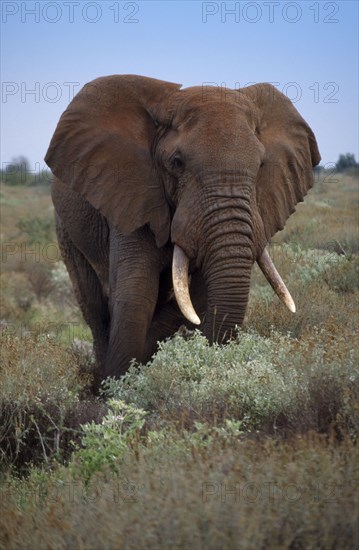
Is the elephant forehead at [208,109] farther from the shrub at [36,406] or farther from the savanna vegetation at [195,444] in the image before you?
the shrub at [36,406]

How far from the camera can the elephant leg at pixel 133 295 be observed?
314 inches

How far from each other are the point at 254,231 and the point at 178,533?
407cm

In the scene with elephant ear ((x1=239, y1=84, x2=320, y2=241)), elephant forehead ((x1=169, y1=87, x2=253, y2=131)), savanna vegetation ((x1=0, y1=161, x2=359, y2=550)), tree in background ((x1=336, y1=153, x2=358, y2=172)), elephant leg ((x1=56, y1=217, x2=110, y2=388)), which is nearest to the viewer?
savanna vegetation ((x1=0, y1=161, x2=359, y2=550))

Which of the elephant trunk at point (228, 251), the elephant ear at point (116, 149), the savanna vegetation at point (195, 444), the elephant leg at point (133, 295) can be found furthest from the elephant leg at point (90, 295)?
the elephant trunk at point (228, 251)

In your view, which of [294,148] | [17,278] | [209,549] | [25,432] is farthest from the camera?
[17,278]

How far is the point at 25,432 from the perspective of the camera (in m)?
6.17

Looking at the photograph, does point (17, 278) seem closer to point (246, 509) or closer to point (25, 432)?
point (25, 432)

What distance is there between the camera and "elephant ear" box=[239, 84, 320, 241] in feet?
27.0

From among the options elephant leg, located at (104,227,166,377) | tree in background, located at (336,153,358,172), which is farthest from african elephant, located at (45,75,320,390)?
tree in background, located at (336,153,358,172)

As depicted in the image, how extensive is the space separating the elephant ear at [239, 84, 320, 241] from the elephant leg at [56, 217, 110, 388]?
2.19 m

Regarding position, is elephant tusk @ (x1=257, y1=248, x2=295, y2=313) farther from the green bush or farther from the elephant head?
the green bush

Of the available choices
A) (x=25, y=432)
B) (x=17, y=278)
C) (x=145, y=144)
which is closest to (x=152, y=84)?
(x=145, y=144)

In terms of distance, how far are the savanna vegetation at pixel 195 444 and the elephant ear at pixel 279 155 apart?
1.10 m

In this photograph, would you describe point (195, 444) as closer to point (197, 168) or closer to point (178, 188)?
point (197, 168)
